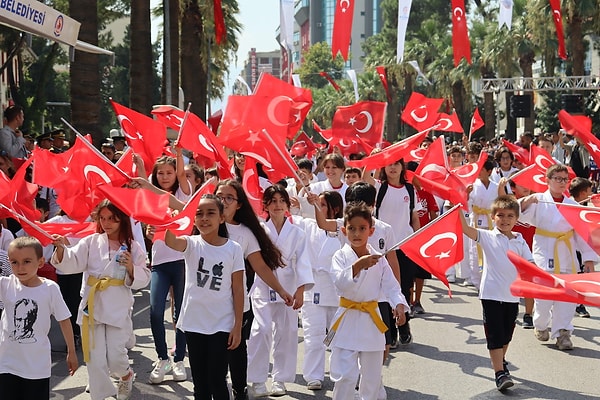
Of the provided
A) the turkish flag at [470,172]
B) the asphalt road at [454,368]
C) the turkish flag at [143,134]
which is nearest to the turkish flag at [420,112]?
the turkish flag at [470,172]

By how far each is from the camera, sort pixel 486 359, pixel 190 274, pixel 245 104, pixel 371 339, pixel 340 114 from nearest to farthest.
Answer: pixel 190 274
pixel 371 339
pixel 486 359
pixel 245 104
pixel 340 114

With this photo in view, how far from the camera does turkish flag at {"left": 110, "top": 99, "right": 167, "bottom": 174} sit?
969 centimetres

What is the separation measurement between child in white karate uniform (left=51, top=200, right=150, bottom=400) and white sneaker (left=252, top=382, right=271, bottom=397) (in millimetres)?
1099

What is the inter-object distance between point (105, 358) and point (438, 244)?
248 centimetres

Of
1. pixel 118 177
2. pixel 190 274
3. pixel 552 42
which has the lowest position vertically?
pixel 190 274

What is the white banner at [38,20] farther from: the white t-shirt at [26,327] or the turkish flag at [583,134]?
the turkish flag at [583,134]

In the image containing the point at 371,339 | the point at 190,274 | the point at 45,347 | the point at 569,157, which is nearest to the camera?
the point at 45,347

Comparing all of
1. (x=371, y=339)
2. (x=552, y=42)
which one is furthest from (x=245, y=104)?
(x=552, y=42)

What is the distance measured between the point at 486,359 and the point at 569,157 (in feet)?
36.6

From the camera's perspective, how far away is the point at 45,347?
19.2ft

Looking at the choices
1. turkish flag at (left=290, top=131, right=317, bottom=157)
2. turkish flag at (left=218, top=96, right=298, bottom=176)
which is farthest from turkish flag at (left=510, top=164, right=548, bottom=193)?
turkish flag at (left=290, top=131, right=317, bottom=157)

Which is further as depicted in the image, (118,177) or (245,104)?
(245,104)

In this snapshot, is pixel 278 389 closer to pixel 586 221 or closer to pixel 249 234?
pixel 249 234

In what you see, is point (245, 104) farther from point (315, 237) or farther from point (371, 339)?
point (371, 339)
